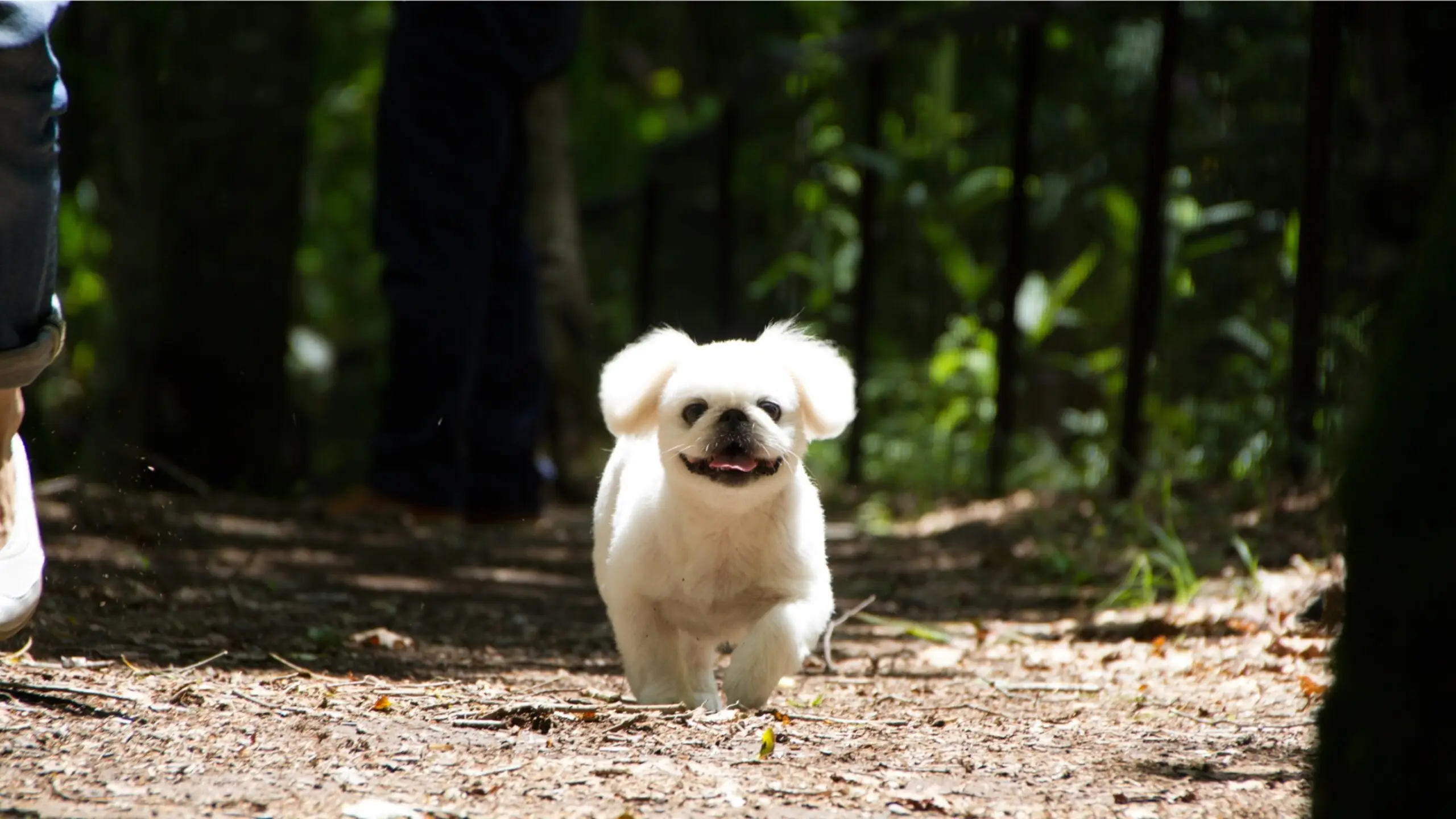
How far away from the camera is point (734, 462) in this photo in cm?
324

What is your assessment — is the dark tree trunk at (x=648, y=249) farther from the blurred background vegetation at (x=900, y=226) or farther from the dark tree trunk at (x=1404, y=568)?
the dark tree trunk at (x=1404, y=568)

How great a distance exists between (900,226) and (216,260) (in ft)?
12.1

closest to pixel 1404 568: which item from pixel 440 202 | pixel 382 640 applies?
pixel 382 640

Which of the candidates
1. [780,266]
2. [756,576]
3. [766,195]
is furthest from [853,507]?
[756,576]

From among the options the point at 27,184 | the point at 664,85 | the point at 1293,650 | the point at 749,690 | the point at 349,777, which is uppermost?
the point at 664,85

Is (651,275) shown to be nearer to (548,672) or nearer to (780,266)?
(780,266)

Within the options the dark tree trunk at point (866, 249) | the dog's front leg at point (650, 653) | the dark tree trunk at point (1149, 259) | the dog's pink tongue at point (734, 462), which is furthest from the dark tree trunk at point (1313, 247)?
the dark tree trunk at point (866, 249)

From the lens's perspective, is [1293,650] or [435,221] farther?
[435,221]

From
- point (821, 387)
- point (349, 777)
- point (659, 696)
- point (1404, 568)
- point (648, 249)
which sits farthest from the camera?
point (648, 249)

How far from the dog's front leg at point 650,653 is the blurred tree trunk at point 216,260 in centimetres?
418

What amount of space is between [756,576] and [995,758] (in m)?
0.91

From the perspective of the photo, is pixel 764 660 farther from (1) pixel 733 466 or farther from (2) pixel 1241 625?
(2) pixel 1241 625

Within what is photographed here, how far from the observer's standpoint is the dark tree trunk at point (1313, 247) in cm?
511

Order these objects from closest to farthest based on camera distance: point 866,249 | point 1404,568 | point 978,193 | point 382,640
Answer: point 1404,568 → point 382,640 → point 866,249 → point 978,193
